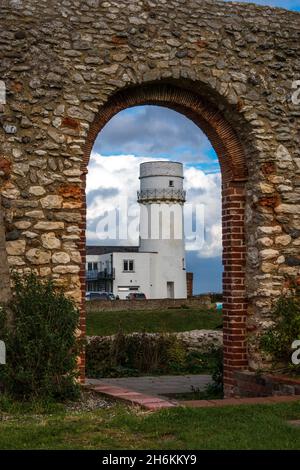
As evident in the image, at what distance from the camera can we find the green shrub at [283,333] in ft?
29.1

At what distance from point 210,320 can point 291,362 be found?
651 inches

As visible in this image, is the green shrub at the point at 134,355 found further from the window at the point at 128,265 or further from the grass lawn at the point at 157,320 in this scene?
the window at the point at 128,265

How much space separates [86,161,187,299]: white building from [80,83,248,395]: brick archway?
112 feet

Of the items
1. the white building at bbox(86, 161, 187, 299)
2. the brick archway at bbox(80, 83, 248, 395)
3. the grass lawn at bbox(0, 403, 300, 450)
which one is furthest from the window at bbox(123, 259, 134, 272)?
the grass lawn at bbox(0, 403, 300, 450)

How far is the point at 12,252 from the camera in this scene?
8305 mm

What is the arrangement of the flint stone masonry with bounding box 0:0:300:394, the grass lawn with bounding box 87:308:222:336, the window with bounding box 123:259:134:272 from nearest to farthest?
the flint stone masonry with bounding box 0:0:300:394 < the grass lawn with bounding box 87:308:222:336 < the window with bounding box 123:259:134:272

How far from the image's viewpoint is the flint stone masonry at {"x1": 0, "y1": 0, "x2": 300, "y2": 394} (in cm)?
846

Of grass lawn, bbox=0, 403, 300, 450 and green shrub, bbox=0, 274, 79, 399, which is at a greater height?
green shrub, bbox=0, 274, 79, 399

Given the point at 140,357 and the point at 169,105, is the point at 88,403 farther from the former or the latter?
the point at 140,357

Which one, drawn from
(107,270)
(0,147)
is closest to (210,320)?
(0,147)

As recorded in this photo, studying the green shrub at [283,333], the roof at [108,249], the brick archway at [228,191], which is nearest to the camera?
the green shrub at [283,333]

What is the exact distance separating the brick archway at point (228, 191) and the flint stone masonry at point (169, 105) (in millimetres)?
Result: 16

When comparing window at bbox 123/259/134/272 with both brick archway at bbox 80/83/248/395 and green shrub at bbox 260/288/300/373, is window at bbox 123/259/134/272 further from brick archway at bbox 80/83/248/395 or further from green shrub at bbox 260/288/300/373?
green shrub at bbox 260/288/300/373

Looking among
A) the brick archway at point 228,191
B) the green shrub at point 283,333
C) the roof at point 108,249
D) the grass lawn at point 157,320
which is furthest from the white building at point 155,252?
→ the green shrub at point 283,333
